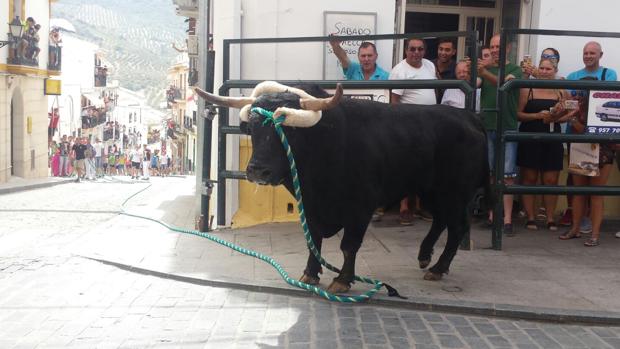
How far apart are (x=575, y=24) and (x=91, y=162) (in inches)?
1098

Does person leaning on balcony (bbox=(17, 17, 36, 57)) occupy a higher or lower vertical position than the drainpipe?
higher

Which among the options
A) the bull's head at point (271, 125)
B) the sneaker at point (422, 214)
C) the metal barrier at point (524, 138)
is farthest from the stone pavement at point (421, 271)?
the bull's head at point (271, 125)

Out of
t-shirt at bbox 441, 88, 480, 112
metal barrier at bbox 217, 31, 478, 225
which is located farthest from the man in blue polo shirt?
t-shirt at bbox 441, 88, 480, 112

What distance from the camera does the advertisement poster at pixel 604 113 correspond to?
280 inches

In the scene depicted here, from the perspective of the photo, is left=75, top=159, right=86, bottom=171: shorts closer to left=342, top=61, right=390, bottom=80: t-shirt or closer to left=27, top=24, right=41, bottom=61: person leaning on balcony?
left=27, top=24, right=41, bottom=61: person leaning on balcony

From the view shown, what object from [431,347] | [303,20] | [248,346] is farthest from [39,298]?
[303,20]

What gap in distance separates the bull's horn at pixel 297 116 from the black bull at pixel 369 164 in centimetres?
13

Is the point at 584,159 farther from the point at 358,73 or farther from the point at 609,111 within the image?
the point at 358,73

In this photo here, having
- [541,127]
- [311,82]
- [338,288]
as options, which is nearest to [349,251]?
[338,288]

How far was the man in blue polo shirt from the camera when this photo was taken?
7988 mm

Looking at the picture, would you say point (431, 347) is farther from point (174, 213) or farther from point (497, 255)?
point (174, 213)

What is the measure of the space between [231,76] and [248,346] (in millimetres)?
4750

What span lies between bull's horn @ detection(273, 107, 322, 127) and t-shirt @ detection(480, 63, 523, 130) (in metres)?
2.98

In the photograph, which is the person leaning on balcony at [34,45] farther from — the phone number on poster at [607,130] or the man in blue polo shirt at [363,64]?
the phone number on poster at [607,130]
